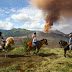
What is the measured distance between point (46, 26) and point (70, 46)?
45.9ft

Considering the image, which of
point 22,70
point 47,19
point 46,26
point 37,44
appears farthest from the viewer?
point 47,19

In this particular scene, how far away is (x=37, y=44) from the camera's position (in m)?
11.3

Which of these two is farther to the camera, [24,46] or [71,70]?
[24,46]

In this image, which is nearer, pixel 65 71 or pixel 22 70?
pixel 65 71

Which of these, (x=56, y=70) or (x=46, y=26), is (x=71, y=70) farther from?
(x=46, y=26)

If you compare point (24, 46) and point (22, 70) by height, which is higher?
point (24, 46)

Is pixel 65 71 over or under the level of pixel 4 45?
under

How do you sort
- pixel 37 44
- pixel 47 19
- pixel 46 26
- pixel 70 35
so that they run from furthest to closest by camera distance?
pixel 47 19 → pixel 46 26 → pixel 37 44 → pixel 70 35

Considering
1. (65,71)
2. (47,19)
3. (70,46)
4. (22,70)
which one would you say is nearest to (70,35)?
(70,46)

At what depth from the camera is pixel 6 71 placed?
21.2 feet

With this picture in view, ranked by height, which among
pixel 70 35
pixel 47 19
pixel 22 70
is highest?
pixel 47 19

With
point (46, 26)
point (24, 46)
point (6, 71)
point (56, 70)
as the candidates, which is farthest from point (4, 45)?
point (46, 26)

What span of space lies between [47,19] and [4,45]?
17.5 meters

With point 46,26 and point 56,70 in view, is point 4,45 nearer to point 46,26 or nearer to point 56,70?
point 56,70
